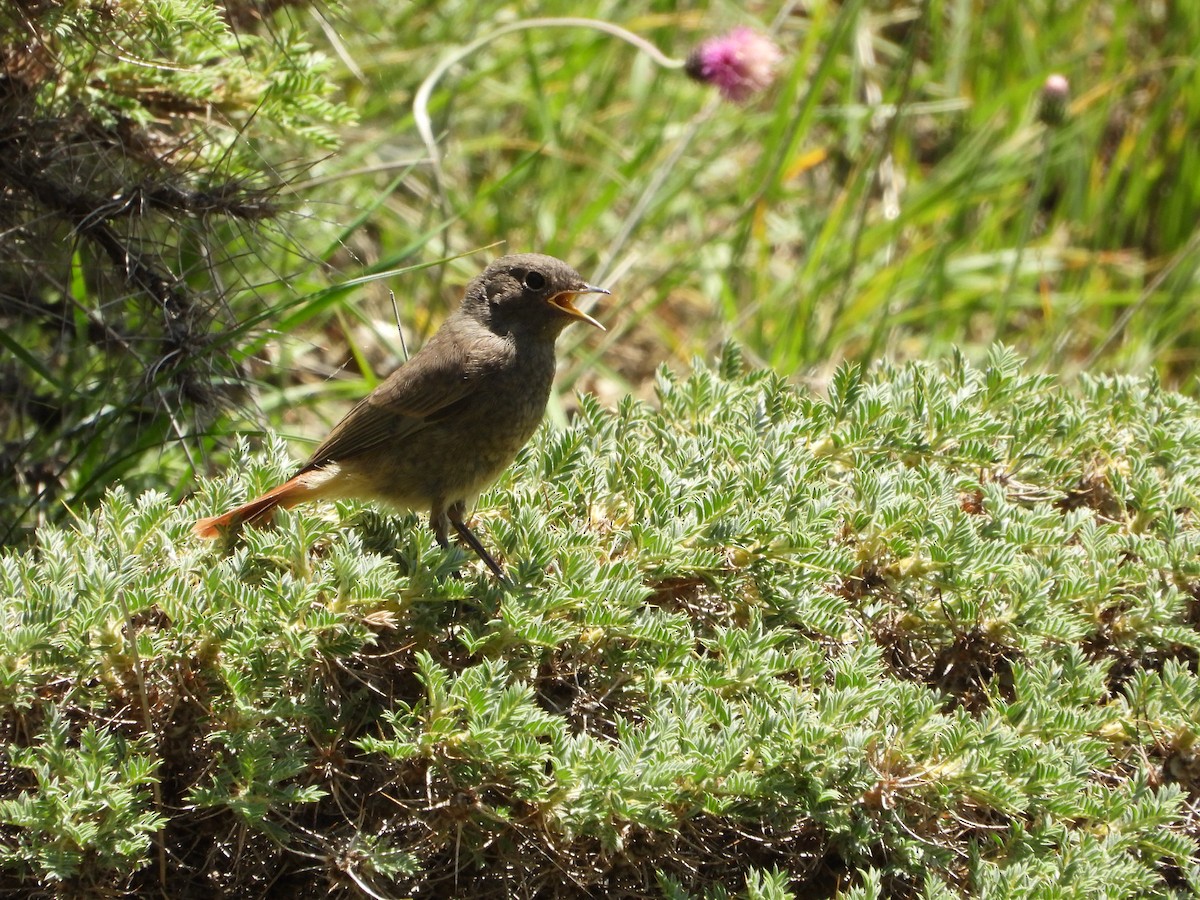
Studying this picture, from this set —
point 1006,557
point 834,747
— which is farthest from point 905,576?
point 834,747

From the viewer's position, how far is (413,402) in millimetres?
3398

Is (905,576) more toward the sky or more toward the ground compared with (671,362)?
more toward the sky

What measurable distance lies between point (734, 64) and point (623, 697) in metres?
2.71

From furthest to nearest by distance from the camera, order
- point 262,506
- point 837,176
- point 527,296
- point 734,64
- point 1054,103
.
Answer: point 837,176 < point 1054,103 < point 734,64 < point 527,296 < point 262,506

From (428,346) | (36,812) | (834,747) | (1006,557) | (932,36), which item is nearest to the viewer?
(36,812)

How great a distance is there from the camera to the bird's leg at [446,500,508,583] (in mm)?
2795

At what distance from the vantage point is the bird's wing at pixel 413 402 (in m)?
3.37

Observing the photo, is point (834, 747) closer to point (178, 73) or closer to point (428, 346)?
point (428, 346)

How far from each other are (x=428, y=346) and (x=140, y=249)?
84 centimetres

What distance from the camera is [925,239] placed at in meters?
6.61

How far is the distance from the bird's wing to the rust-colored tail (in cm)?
17

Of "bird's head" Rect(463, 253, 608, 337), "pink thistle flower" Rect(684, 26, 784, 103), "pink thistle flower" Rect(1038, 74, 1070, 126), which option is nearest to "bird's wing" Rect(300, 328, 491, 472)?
"bird's head" Rect(463, 253, 608, 337)

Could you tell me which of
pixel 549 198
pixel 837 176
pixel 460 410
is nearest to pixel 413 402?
pixel 460 410

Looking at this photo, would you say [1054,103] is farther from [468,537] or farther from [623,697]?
[623,697]
